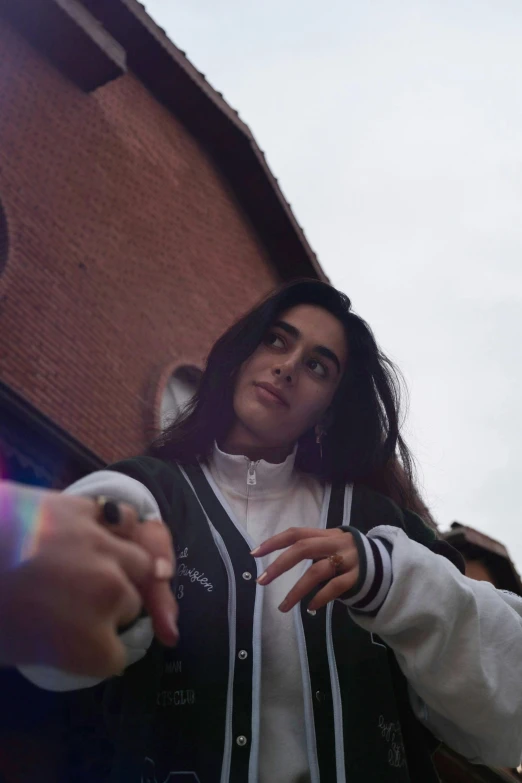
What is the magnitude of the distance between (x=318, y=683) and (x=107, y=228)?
6164 millimetres

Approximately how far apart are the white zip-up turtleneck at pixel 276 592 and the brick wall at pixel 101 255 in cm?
298

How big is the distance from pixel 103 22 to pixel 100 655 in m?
8.57

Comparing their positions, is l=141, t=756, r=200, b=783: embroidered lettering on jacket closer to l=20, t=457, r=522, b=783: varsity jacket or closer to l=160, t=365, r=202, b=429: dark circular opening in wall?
l=20, t=457, r=522, b=783: varsity jacket

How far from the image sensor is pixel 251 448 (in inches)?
89.9

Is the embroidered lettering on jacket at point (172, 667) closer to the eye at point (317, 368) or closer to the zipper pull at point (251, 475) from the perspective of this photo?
the zipper pull at point (251, 475)

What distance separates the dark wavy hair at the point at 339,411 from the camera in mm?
2342

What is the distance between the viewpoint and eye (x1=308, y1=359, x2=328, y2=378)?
2.36 m

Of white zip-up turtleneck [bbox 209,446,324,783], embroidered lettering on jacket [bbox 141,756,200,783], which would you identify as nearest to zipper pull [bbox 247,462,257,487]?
white zip-up turtleneck [bbox 209,446,324,783]

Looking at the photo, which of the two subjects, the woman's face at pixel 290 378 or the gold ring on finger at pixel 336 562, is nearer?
the gold ring on finger at pixel 336 562

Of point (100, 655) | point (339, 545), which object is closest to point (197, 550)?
point (339, 545)

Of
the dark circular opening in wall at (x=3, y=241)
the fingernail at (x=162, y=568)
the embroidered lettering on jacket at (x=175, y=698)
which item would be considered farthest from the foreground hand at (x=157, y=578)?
the dark circular opening in wall at (x=3, y=241)

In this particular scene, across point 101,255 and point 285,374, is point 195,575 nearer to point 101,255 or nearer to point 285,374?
point 285,374

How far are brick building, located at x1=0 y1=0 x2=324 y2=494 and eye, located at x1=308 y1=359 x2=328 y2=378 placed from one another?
2.37 m

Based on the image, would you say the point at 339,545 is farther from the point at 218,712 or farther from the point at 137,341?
the point at 137,341
